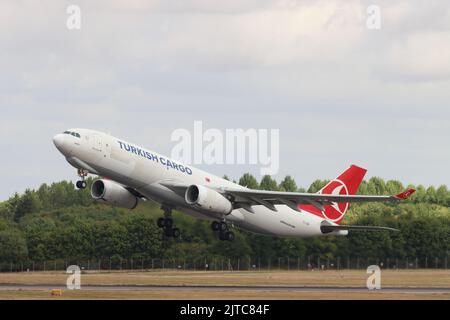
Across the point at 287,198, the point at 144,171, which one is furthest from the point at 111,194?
the point at 287,198

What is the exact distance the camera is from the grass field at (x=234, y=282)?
169 ft

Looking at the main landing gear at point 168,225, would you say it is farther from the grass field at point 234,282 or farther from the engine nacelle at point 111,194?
the grass field at point 234,282

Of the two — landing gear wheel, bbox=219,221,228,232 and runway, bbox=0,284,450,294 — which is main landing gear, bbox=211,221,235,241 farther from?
runway, bbox=0,284,450,294

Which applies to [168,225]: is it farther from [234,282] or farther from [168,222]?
[234,282]

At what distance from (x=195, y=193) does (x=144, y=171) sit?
3.42 m

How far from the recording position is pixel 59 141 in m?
57.1

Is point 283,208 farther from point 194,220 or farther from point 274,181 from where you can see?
point 274,181

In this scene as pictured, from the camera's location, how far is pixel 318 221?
70250 millimetres

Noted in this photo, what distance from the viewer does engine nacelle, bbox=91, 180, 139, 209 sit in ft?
210

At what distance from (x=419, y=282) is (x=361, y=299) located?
16.7m

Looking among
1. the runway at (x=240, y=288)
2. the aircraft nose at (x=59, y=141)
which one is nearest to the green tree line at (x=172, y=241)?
the runway at (x=240, y=288)

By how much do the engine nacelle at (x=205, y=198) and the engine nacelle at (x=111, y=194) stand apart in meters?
5.24
